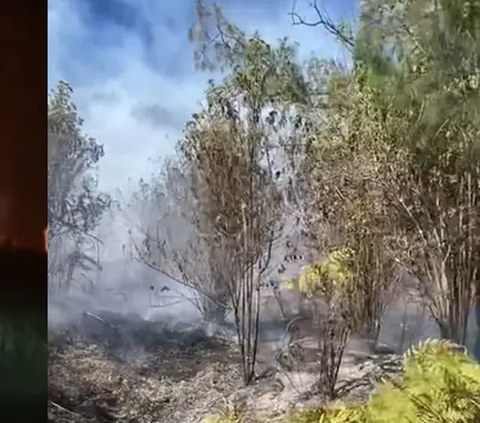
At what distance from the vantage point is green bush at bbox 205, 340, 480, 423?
6.84 feet

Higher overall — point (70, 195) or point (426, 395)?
point (70, 195)

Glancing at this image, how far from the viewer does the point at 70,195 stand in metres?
2.15

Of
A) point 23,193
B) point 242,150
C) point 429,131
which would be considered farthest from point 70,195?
point 429,131

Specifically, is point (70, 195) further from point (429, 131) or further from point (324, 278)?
point (429, 131)

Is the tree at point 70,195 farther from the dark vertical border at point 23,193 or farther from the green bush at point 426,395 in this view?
the green bush at point 426,395

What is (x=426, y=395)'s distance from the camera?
211cm

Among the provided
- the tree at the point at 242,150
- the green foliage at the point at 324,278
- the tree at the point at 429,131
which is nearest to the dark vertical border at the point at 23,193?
the tree at the point at 242,150

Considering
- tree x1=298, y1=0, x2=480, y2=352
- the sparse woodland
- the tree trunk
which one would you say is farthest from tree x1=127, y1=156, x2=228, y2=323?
the tree trunk

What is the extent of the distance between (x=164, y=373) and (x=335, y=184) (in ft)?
2.22

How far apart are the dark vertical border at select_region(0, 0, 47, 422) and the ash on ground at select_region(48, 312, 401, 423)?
61 mm

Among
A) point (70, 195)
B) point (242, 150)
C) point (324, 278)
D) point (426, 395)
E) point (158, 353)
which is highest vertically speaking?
point (242, 150)

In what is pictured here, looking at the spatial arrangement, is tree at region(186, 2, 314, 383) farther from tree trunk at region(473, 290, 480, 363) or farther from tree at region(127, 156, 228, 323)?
tree trunk at region(473, 290, 480, 363)

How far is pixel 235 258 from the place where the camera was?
2131 mm

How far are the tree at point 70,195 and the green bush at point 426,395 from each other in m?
0.59
